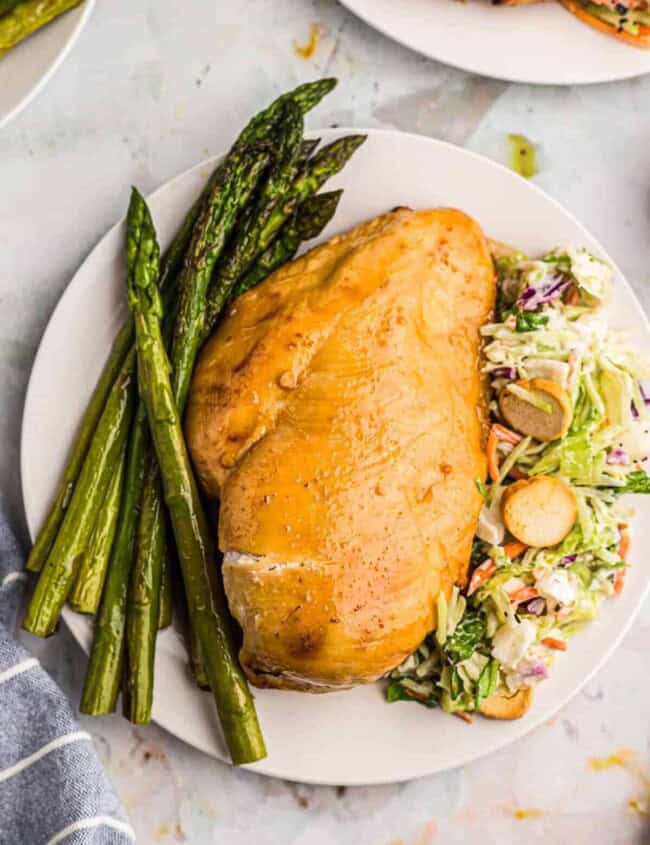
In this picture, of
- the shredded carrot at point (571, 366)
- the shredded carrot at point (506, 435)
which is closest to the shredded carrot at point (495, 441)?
the shredded carrot at point (506, 435)

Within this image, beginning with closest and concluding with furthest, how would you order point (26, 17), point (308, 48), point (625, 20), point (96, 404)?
point (26, 17)
point (96, 404)
point (625, 20)
point (308, 48)

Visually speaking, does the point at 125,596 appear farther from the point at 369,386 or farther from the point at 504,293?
the point at 504,293

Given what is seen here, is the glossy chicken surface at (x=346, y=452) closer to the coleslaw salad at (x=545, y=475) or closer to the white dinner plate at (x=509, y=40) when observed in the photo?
the coleslaw salad at (x=545, y=475)

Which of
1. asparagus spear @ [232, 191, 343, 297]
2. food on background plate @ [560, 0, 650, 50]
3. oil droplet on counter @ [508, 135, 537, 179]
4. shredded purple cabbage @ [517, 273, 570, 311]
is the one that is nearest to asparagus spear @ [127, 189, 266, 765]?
asparagus spear @ [232, 191, 343, 297]

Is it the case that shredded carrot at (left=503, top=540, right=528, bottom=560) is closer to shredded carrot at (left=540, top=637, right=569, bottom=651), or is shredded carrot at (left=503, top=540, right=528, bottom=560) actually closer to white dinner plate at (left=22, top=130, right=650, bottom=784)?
shredded carrot at (left=540, top=637, right=569, bottom=651)

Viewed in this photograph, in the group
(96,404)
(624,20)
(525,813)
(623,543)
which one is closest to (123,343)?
(96,404)

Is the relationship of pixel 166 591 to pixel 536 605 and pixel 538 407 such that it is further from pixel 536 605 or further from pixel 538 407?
pixel 538 407
